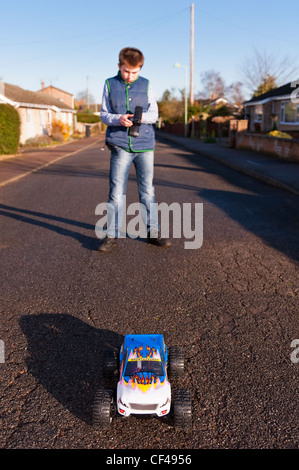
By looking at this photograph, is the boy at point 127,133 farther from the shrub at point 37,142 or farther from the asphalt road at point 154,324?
the shrub at point 37,142

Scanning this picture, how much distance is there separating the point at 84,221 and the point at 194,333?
3.70m

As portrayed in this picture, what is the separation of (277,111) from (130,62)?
94.5 ft

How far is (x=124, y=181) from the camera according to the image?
4.80 meters

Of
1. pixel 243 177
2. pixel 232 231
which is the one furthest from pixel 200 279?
pixel 243 177

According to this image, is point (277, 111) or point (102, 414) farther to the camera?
point (277, 111)

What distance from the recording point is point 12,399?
2264 millimetres

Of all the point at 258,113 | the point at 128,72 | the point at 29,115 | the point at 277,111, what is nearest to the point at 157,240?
the point at 128,72

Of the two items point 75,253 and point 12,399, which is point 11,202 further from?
point 12,399

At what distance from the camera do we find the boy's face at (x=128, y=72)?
167 inches

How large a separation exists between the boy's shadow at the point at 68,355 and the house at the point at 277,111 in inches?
891

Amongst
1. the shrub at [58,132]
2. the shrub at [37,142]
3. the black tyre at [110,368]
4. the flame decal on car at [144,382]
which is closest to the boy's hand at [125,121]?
the black tyre at [110,368]

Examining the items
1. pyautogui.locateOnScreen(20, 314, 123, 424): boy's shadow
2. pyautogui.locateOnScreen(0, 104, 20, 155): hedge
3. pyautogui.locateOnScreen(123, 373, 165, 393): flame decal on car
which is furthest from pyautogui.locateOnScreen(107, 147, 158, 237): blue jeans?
pyautogui.locateOnScreen(0, 104, 20, 155): hedge

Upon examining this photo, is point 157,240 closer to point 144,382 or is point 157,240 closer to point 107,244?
point 107,244
